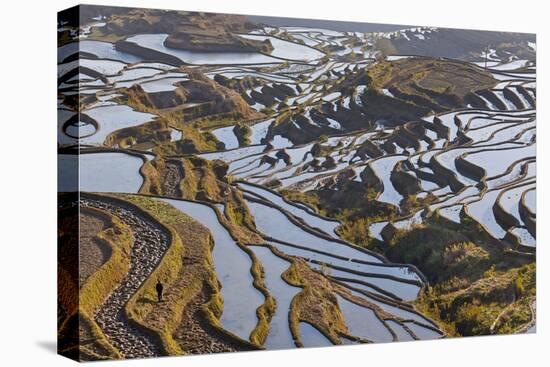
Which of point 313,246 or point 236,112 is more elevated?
point 236,112

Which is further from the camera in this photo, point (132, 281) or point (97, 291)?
point (132, 281)

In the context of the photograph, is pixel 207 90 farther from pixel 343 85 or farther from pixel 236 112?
pixel 343 85

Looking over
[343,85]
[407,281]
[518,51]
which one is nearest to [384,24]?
[343,85]

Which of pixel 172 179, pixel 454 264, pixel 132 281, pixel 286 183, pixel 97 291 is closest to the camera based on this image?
pixel 97 291

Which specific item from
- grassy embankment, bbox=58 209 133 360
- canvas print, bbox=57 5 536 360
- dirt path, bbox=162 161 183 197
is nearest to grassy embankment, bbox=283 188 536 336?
canvas print, bbox=57 5 536 360

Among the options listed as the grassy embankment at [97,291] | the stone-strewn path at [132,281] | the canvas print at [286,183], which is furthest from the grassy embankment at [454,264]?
the grassy embankment at [97,291]

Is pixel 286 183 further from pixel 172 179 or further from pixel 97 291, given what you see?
pixel 97 291

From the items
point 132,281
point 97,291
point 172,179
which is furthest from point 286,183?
point 97,291
